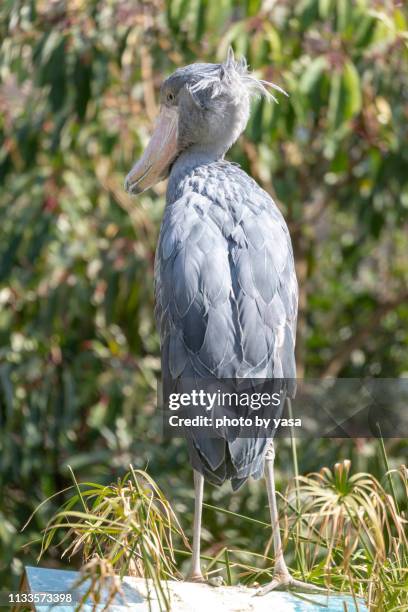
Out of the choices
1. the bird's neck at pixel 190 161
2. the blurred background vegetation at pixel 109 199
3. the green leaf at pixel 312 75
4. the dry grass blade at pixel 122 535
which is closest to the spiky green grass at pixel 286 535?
the dry grass blade at pixel 122 535

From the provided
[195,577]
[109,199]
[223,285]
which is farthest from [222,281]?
[109,199]

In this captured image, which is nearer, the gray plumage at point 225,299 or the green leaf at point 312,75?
the gray plumage at point 225,299

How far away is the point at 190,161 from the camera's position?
3594mm

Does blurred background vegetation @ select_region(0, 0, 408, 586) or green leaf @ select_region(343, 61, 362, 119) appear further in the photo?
blurred background vegetation @ select_region(0, 0, 408, 586)

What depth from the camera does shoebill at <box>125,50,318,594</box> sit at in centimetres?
298

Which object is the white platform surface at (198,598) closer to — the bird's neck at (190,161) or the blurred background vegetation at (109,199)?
the bird's neck at (190,161)

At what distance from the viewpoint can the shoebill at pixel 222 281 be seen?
2.98 metres

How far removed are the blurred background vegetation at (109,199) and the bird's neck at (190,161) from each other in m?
1.14

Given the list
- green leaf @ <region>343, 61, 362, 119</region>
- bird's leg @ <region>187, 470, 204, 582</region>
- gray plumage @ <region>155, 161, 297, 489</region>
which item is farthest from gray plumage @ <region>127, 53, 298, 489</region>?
green leaf @ <region>343, 61, 362, 119</region>

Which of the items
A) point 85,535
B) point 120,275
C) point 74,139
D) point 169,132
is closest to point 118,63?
point 74,139

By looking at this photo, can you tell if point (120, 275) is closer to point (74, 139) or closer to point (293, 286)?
point (74, 139)

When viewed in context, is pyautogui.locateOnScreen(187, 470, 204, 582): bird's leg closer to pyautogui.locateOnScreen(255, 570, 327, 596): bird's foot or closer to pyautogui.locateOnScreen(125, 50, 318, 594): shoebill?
pyautogui.locateOnScreen(125, 50, 318, 594): shoebill

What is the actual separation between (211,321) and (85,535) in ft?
2.23

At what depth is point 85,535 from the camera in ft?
8.61
